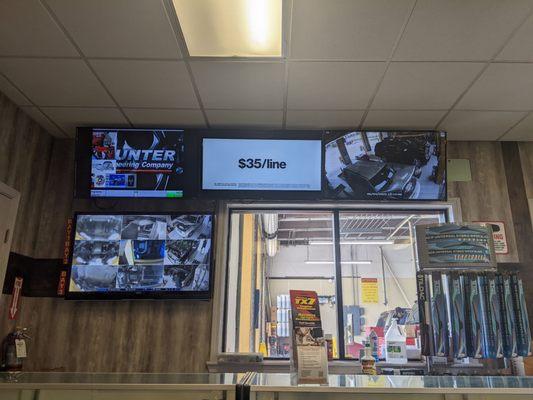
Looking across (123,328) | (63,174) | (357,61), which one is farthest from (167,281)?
(357,61)

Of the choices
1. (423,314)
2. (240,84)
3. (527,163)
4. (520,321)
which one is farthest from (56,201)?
(527,163)

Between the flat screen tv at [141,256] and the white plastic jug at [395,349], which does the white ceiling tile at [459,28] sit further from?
the white plastic jug at [395,349]

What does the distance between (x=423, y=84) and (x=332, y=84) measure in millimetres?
641

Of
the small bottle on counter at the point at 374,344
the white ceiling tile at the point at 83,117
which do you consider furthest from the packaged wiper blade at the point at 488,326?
the white ceiling tile at the point at 83,117

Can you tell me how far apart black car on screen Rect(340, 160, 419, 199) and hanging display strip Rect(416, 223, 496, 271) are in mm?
836

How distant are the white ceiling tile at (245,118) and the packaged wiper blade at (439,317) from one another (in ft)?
5.72

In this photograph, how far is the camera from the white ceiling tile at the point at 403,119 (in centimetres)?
330

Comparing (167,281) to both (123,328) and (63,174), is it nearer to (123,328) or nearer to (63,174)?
(123,328)

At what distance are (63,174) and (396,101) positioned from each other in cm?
292

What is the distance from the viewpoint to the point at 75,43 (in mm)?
2555

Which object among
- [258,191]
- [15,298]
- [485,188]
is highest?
[485,188]

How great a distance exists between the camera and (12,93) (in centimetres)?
308

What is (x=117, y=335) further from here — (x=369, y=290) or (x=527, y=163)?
(x=527, y=163)

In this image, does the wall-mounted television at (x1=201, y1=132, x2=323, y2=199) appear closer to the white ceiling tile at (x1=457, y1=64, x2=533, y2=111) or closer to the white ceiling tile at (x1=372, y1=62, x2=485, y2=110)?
the white ceiling tile at (x1=372, y1=62, x2=485, y2=110)
